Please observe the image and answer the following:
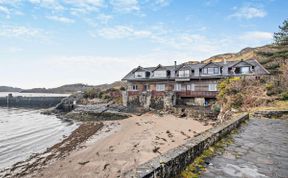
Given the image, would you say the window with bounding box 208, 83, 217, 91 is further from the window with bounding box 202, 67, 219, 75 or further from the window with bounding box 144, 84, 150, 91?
the window with bounding box 144, 84, 150, 91

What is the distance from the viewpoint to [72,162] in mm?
→ 13258

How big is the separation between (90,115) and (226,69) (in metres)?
27.5

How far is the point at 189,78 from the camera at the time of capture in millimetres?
39562

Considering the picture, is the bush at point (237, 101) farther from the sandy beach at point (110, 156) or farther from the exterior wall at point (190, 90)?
the exterior wall at point (190, 90)

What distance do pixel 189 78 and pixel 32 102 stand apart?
5691cm

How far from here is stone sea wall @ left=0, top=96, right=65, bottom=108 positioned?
65.3 meters

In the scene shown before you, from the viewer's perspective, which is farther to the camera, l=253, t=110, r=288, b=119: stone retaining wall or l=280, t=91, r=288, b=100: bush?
l=280, t=91, r=288, b=100: bush

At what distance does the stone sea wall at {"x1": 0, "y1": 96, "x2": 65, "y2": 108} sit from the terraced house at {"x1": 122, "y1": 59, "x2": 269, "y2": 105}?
31556 millimetres

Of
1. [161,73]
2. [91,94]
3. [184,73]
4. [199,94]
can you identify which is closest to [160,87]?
[161,73]

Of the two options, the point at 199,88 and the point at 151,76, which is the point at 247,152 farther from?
the point at 151,76

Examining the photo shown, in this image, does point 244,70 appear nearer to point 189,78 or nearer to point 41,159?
point 189,78

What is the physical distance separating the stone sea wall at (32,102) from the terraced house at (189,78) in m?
31.6

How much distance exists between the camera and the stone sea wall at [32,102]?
2571 inches

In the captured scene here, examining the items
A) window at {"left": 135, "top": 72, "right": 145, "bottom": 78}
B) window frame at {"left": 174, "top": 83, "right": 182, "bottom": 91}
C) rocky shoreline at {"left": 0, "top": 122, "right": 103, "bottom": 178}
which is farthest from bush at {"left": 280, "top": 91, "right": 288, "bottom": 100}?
window at {"left": 135, "top": 72, "right": 145, "bottom": 78}
